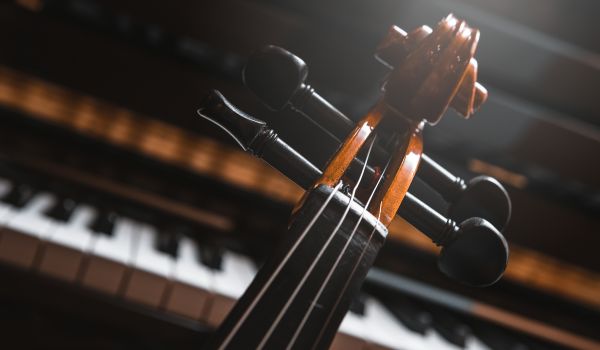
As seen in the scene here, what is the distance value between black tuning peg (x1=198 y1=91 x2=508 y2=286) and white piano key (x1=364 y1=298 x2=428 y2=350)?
53 cm

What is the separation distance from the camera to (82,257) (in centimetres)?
123

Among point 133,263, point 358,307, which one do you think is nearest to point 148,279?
point 133,263

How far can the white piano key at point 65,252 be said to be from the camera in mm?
1216

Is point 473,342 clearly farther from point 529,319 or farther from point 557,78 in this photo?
point 557,78

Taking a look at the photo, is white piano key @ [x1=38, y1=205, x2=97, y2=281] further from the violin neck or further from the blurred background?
the violin neck

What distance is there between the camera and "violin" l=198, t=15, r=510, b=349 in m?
0.69

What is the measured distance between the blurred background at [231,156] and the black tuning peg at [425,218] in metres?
0.55

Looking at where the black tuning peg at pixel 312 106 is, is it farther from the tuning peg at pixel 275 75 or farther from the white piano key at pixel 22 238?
the white piano key at pixel 22 238

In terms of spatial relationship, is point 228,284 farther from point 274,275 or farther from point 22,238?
point 274,275

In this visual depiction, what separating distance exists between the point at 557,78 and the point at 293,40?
0.71 metres

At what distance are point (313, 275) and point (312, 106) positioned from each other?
248 millimetres

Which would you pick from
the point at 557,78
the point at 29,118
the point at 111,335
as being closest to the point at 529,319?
the point at 557,78

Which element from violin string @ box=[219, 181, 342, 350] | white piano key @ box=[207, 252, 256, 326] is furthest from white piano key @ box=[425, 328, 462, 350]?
violin string @ box=[219, 181, 342, 350]

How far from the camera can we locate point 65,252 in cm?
122
